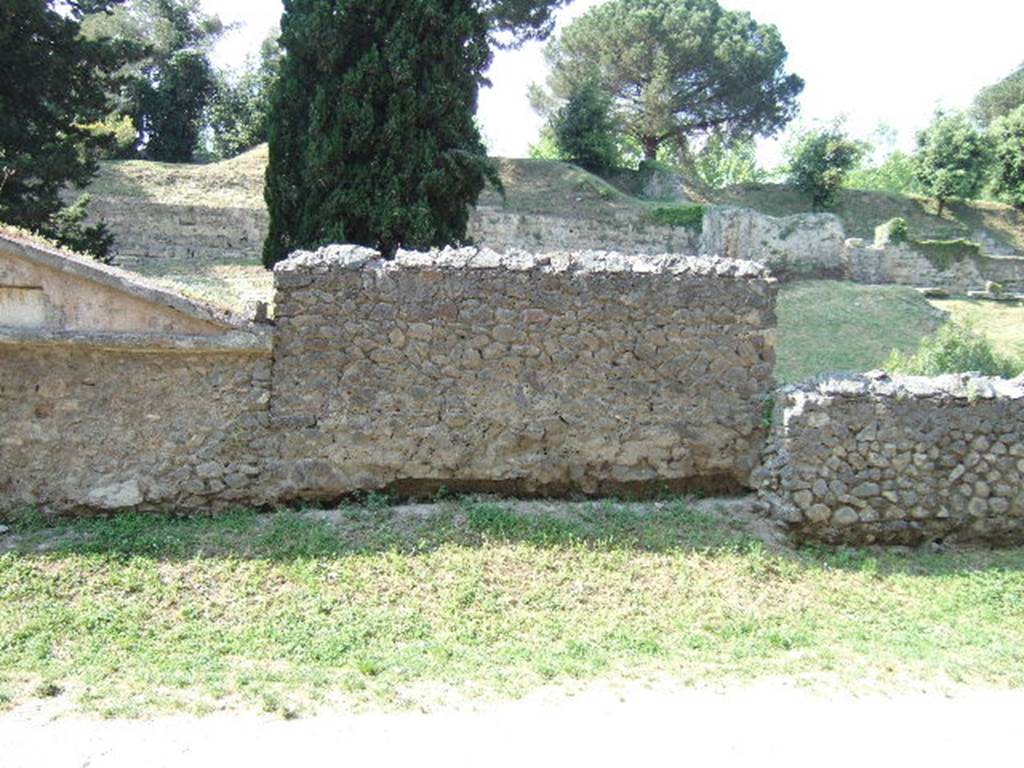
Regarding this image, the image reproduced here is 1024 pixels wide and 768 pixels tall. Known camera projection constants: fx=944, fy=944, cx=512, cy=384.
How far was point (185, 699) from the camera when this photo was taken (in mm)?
5371

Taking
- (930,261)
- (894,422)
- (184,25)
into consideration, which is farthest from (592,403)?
(184,25)

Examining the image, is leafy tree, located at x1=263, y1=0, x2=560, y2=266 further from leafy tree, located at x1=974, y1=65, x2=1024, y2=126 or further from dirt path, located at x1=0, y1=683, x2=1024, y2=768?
leafy tree, located at x1=974, y1=65, x2=1024, y2=126

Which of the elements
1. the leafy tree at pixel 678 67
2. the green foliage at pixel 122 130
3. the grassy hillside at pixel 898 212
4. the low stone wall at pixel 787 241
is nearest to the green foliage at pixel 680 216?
the low stone wall at pixel 787 241

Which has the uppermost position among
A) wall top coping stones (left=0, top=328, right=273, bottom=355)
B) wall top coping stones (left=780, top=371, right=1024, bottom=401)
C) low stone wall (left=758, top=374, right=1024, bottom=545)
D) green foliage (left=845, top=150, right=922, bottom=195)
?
green foliage (left=845, top=150, right=922, bottom=195)

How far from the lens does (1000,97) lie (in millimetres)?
52188

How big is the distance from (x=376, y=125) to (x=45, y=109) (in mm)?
5139

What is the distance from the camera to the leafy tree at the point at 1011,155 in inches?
1350

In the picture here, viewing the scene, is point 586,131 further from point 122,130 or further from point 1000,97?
point 1000,97

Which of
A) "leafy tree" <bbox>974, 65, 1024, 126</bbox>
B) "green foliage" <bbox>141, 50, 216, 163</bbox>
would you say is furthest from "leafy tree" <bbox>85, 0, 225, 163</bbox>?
"leafy tree" <bbox>974, 65, 1024, 126</bbox>

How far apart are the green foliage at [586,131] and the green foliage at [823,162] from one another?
674 cm

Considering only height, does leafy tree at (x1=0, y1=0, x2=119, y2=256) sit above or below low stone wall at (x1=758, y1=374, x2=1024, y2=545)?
above

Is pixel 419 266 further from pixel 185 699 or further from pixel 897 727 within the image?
pixel 897 727

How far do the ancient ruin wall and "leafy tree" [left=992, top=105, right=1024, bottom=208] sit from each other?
31045 millimetres

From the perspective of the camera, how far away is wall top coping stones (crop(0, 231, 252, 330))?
7621 millimetres
